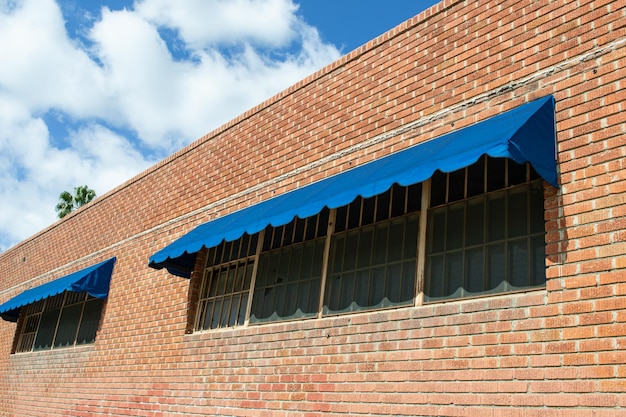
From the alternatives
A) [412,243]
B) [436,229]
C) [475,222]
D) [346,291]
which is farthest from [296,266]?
[475,222]

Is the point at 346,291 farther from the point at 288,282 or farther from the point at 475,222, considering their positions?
the point at 475,222

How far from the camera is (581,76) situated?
16.7ft

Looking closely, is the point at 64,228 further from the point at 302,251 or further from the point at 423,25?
the point at 423,25

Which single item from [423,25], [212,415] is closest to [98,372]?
[212,415]

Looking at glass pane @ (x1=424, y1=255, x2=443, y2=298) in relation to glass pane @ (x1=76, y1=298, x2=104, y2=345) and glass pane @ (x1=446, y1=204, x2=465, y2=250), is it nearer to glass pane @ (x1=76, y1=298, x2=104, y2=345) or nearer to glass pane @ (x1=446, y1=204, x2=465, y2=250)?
glass pane @ (x1=446, y1=204, x2=465, y2=250)

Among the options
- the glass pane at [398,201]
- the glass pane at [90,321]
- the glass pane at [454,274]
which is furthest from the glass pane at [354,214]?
the glass pane at [90,321]

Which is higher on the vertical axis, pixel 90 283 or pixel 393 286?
pixel 90 283

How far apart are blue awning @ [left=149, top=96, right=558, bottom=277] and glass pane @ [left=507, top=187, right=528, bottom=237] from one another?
0.38m

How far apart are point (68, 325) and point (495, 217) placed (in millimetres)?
9326

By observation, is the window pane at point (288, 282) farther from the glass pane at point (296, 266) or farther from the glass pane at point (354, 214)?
the glass pane at point (354, 214)

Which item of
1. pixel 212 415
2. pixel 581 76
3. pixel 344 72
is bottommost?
pixel 212 415

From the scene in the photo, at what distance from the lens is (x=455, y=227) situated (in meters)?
5.62

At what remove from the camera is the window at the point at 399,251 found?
5.15m

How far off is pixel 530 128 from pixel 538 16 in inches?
55.6
